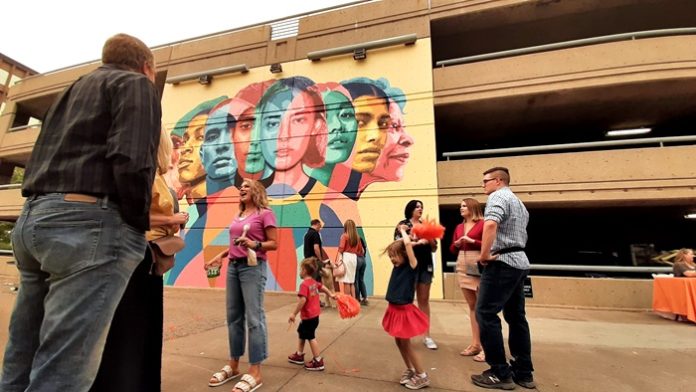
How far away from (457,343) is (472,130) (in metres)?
9.53

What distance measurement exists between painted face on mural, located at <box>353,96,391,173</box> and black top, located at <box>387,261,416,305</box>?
647 centimetres

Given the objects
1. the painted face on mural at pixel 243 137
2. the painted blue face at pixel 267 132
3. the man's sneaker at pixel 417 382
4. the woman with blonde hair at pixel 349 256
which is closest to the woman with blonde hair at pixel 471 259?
the man's sneaker at pixel 417 382

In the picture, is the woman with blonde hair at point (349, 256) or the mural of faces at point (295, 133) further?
the mural of faces at point (295, 133)

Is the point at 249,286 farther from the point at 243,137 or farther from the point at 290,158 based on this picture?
the point at 243,137

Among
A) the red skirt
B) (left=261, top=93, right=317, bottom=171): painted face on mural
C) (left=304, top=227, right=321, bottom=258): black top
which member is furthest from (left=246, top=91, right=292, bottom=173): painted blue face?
the red skirt

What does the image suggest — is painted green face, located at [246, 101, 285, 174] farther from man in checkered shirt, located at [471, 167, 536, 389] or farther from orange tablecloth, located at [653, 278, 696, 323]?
orange tablecloth, located at [653, 278, 696, 323]

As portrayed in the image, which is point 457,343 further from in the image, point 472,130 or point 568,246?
point 568,246

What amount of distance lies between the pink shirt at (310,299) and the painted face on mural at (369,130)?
20.6 ft

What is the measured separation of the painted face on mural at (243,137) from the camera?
10.7 m

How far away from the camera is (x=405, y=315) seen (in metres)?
3.04

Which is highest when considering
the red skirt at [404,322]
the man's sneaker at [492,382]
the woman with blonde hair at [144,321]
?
the woman with blonde hair at [144,321]

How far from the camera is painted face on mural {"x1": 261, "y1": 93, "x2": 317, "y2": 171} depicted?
33.5 ft

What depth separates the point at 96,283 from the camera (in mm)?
1310

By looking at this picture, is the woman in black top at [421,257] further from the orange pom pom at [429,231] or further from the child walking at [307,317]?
the child walking at [307,317]
